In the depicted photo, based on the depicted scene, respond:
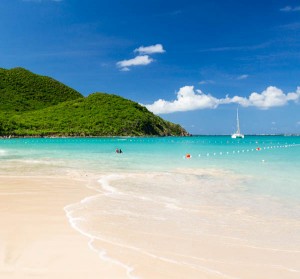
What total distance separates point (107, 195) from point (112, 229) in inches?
207

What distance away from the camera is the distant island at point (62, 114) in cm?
13700

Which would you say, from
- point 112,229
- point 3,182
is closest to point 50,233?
point 112,229

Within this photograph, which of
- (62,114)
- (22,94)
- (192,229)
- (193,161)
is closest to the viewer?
(192,229)

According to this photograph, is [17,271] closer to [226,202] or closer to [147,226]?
[147,226]

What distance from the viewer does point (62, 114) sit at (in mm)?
159375

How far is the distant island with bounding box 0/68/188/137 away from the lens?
449 feet

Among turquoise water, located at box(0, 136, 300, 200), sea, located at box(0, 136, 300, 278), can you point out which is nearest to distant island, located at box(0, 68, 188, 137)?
turquoise water, located at box(0, 136, 300, 200)

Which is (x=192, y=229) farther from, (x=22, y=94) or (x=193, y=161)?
(x=22, y=94)

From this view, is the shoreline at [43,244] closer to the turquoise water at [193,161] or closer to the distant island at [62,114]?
the turquoise water at [193,161]

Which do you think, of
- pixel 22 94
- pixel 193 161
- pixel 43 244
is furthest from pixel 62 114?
pixel 43 244

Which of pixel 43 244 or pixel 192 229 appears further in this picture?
pixel 192 229

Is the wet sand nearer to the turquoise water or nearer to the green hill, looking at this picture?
the turquoise water

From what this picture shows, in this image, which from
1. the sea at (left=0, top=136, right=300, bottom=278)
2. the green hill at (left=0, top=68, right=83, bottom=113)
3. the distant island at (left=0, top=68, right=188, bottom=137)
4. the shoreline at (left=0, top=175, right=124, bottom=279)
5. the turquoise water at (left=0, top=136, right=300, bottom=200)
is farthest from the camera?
the green hill at (left=0, top=68, right=83, bottom=113)

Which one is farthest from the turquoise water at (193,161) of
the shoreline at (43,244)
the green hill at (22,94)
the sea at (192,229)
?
the green hill at (22,94)
